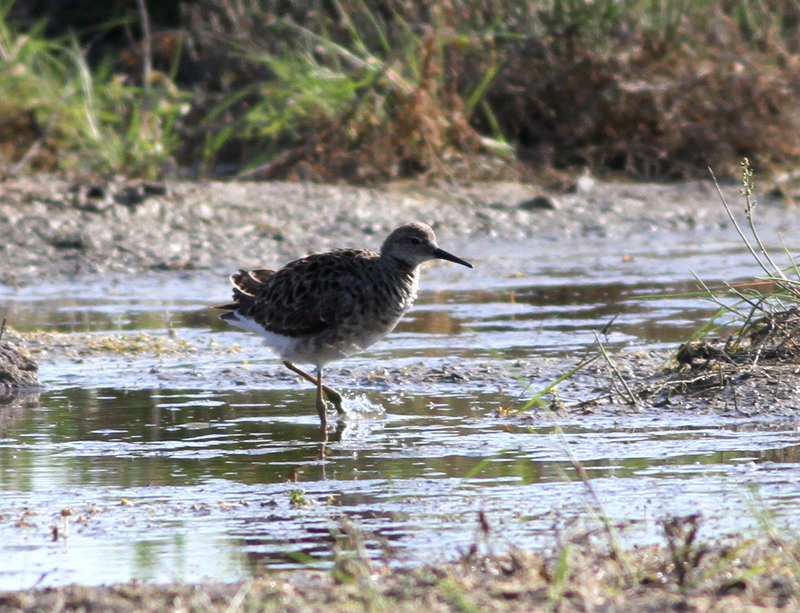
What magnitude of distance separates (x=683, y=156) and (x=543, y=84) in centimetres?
168

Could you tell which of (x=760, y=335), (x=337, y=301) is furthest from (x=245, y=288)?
(x=760, y=335)

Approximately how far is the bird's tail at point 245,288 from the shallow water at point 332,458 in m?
0.36

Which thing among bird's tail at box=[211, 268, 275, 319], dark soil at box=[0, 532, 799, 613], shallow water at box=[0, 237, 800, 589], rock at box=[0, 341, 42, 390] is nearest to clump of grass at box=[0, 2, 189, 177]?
shallow water at box=[0, 237, 800, 589]

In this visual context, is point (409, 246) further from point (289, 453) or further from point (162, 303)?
point (162, 303)

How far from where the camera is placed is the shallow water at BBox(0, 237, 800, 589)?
4504 mm

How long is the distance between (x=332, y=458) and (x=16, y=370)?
2.35m

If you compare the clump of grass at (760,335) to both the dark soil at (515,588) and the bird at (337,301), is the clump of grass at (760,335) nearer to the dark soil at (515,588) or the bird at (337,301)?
the bird at (337,301)

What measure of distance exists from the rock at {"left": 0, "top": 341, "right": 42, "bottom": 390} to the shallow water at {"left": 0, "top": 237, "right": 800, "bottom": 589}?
15 centimetres

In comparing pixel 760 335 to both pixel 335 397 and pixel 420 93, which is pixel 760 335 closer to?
pixel 335 397

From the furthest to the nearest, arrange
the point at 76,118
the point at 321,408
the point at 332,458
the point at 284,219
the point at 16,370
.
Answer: the point at 76,118 → the point at 284,219 → the point at 16,370 → the point at 321,408 → the point at 332,458

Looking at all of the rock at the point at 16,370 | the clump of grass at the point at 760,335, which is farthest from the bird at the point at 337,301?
the clump of grass at the point at 760,335

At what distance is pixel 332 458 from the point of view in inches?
230

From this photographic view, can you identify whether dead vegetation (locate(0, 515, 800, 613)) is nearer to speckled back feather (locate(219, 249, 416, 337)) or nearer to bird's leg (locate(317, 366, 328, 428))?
bird's leg (locate(317, 366, 328, 428))

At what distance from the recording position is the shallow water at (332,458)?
14.8 ft
